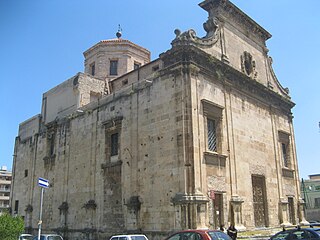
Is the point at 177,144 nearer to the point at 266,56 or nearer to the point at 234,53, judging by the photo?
the point at 234,53

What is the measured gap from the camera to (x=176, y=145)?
16062 mm

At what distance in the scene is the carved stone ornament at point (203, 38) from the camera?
17.5m

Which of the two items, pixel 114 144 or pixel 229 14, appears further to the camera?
pixel 229 14

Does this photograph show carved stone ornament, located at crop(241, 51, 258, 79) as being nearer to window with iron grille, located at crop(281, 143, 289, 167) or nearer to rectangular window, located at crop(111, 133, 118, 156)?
window with iron grille, located at crop(281, 143, 289, 167)

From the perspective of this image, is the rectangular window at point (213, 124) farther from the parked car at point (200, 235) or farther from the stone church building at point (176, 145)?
the parked car at point (200, 235)

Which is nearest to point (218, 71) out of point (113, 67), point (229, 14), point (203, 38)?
point (203, 38)

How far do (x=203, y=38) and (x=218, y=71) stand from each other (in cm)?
200

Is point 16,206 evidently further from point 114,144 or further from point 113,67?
point 113,67

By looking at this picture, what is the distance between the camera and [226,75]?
1972 centimetres

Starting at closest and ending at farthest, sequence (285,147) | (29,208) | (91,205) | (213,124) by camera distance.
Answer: (213,124) < (91,205) < (285,147) < (29,208)

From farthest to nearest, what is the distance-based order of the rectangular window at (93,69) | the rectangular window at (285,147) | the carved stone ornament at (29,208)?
1. the rectangular window at (93,69)
2. the carved stone ornament at (29,208)
3. the rectangular window at (285,147)

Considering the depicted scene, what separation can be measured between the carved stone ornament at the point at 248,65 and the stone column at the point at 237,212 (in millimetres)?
8379

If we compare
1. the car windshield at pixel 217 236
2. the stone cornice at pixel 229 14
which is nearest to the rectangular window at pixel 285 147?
the stone cornice at pixel 229 14

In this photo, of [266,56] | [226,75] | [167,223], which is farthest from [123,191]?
[266,56]
